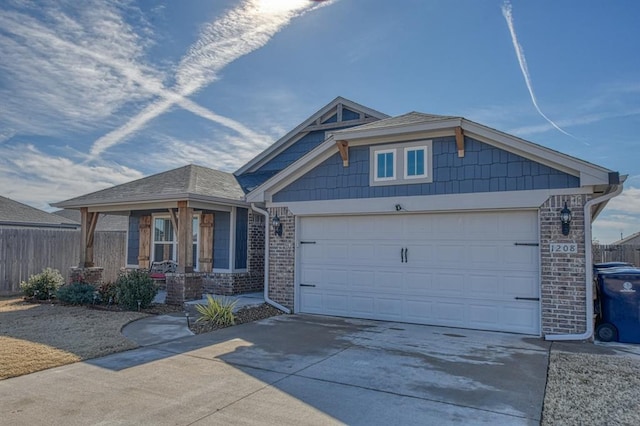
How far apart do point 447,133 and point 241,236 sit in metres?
6.96

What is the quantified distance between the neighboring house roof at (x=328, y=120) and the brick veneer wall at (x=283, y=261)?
4.57 m

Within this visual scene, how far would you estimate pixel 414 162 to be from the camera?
8789 mm

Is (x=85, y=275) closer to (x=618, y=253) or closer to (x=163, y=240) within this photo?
(x=163, y=240)

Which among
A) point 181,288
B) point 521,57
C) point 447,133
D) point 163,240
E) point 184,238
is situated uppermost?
point 521,57

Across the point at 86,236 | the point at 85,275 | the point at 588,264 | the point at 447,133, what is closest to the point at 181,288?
the point at 85,275

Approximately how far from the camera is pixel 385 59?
1114 cm

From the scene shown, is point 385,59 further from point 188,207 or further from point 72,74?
point 72,74

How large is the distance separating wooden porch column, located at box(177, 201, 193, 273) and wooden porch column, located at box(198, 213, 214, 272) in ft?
6.22

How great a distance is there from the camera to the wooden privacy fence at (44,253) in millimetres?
13023

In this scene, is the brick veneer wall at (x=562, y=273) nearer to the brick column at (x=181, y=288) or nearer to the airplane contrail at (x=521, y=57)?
the airplane contrail at (x=521, y=57)

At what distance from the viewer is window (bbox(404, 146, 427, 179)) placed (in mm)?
8695

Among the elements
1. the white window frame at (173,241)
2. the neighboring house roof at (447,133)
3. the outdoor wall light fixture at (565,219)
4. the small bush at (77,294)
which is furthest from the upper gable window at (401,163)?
the small bush at (77,294)

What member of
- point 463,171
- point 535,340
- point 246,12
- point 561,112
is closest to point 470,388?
point 535,340

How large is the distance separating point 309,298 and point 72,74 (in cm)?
845
